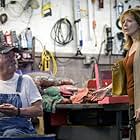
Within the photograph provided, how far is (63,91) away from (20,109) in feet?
7.54

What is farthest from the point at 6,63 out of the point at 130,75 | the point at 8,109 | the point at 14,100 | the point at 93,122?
the point at 93,122

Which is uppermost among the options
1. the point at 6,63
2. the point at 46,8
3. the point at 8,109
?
the point at 46,8

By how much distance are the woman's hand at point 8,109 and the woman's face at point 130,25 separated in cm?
102

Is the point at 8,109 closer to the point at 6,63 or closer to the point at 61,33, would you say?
the point at 6,63

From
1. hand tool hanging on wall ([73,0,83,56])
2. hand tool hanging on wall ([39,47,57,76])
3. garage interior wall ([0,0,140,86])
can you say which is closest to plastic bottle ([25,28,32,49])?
garage interior wall ([0,0,140,86])

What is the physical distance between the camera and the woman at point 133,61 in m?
2.96

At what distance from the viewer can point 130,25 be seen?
3107 mm

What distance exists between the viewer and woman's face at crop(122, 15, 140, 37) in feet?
10.2

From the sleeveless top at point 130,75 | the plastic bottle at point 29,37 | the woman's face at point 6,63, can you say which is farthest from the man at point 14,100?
the plastic bottle at point 29,37

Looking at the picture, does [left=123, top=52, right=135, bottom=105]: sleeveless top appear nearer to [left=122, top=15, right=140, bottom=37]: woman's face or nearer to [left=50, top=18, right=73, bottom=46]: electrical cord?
[left=122, top=15, right=140, bottom=37]: woman's face

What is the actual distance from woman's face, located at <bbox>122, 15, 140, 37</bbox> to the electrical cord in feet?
12.6

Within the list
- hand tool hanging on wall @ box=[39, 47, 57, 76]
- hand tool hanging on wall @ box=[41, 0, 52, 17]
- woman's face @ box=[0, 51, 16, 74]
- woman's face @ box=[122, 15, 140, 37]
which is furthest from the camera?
hand tool hanging on wall @ box=[41, 0, 52, 17]

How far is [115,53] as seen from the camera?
7320 millimetres

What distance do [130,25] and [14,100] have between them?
105 centimetres
